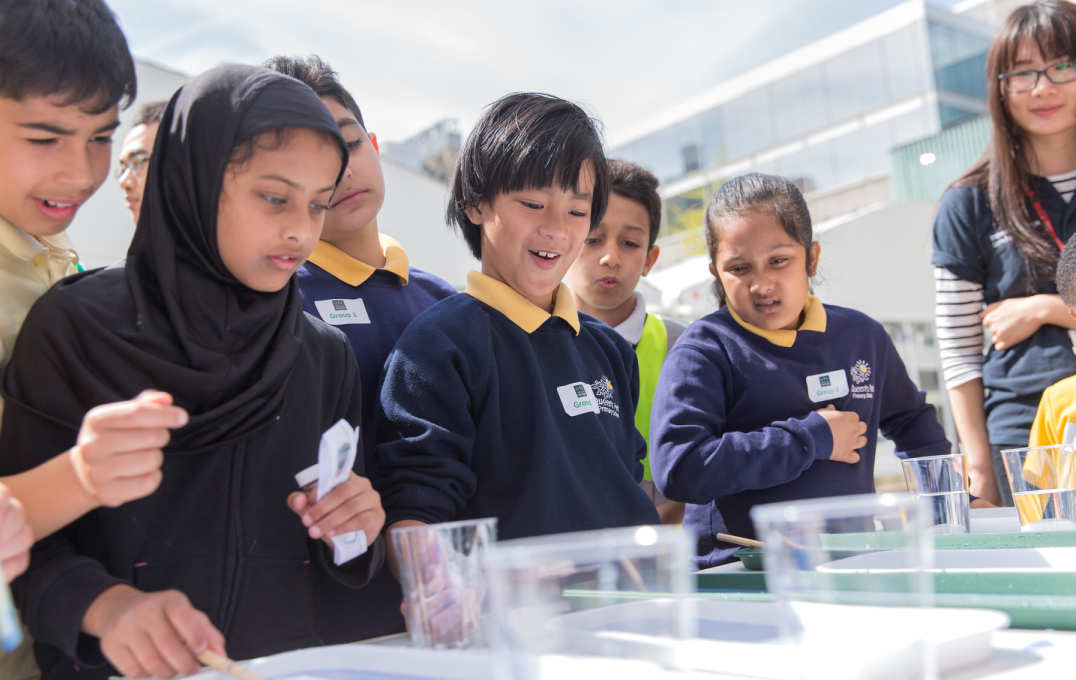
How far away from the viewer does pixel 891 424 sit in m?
2.43

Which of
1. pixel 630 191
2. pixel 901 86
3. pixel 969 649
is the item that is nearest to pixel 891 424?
pixel 630 191

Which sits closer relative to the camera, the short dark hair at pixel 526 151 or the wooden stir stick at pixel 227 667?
the wooden stir stick at pixel 227 667

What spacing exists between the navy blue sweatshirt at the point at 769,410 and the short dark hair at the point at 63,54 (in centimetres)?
125

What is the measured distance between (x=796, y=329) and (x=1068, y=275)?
65 cm

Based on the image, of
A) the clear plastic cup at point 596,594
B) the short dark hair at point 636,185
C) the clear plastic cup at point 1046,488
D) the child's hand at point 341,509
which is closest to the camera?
the clear plastic cup at point 596,594

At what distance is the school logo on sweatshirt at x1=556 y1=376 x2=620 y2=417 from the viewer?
1768 mm

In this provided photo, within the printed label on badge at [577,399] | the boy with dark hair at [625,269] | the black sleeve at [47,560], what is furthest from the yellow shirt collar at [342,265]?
the boy with dark hair at [625,269]

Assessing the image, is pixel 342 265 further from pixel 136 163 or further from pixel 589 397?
pixel 136 163

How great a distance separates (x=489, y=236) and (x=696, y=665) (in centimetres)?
130

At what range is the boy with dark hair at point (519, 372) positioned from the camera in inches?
62.3

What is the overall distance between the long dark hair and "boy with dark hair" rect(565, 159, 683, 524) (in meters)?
0.95

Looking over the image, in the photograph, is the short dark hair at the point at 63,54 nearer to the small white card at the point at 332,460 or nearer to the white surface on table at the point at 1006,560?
the small white card at the point at 332,460

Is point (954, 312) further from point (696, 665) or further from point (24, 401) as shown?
point (24, 401)

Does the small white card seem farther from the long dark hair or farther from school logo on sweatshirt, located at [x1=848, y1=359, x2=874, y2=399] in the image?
the long dark hair
